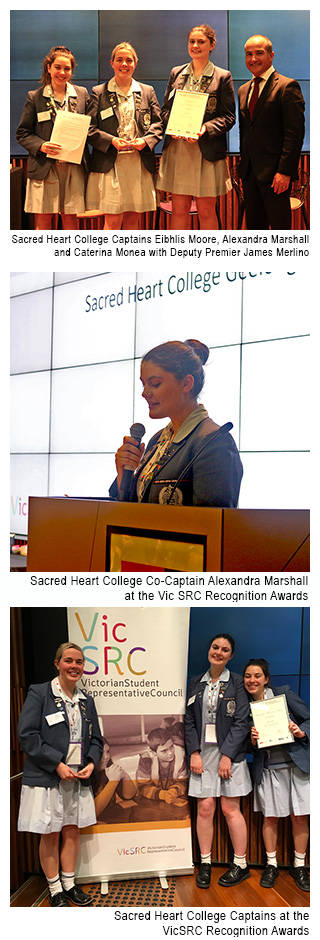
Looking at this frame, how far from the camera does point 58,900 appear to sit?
89.5 inches

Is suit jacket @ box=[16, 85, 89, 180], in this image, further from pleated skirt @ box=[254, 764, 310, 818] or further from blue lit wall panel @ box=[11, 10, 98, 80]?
pleated skirt @ box=[254, 764, 310, 818]

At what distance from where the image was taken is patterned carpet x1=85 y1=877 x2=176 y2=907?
2.26 metres

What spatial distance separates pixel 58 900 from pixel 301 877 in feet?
2.72

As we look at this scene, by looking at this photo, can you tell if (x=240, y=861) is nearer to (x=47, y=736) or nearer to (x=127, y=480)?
(x=47, y=736)

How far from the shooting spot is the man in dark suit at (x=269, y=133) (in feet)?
7.41

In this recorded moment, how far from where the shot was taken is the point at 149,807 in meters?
2.47

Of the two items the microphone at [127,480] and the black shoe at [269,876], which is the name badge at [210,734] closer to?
the black shoe at [269,876]

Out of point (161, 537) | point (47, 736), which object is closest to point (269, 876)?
point (47, 736)

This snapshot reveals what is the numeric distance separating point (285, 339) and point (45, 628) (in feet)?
5.85

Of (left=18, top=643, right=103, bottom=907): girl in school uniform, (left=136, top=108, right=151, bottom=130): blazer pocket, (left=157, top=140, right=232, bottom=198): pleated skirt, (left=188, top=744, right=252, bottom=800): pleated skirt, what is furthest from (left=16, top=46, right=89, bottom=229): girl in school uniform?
(left=188, top=744, right=252, bottom=800): pleated skirt

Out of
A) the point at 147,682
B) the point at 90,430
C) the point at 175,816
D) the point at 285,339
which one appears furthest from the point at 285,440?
the point at 175,816

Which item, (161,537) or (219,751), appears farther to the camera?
(219,751)
